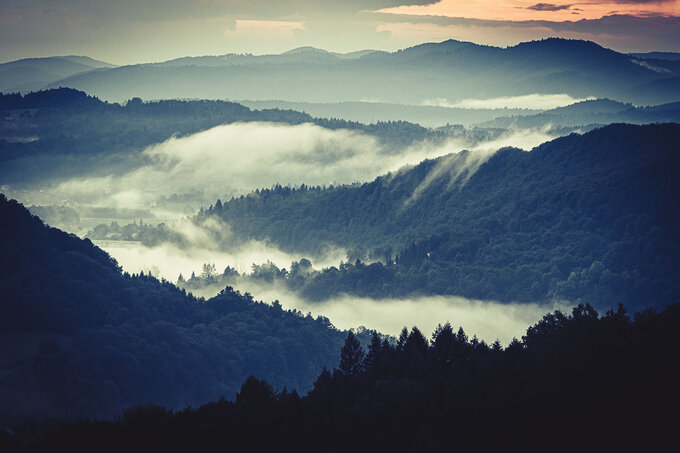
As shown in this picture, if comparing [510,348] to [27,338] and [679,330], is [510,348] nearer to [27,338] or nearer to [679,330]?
[679,330]

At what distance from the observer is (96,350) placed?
171m

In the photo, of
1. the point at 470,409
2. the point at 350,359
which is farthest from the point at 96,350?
the point at 470,409

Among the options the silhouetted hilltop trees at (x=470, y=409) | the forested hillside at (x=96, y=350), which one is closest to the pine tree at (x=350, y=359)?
the silhouetted hilltop trees at (x=470, y=409)

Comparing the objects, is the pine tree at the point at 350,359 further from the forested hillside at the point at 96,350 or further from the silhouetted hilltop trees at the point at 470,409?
the forested hillside at the point at 96,350

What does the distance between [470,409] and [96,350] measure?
313 ft

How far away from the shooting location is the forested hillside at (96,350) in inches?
6245

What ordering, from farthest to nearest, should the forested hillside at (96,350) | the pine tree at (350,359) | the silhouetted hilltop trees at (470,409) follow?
the forested hillside at (96,350), the pine tree at (350,359), the silhouetted hilltop trees at (470,409)

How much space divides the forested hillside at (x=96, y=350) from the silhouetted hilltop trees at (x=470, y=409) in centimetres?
5205

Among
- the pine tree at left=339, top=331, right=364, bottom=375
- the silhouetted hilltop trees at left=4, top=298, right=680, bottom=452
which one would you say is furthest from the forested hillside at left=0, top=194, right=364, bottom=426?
the silhouetted hilltop trees at left=4, top=298, right=680, bottom=452

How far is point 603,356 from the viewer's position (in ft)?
307

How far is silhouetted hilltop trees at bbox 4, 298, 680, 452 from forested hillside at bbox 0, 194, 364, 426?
5205 centimetres

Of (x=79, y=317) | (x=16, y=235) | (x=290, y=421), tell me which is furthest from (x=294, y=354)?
(x=290, y=421)

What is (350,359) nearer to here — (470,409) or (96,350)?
(470,409)

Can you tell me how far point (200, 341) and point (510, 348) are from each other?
301 ft
